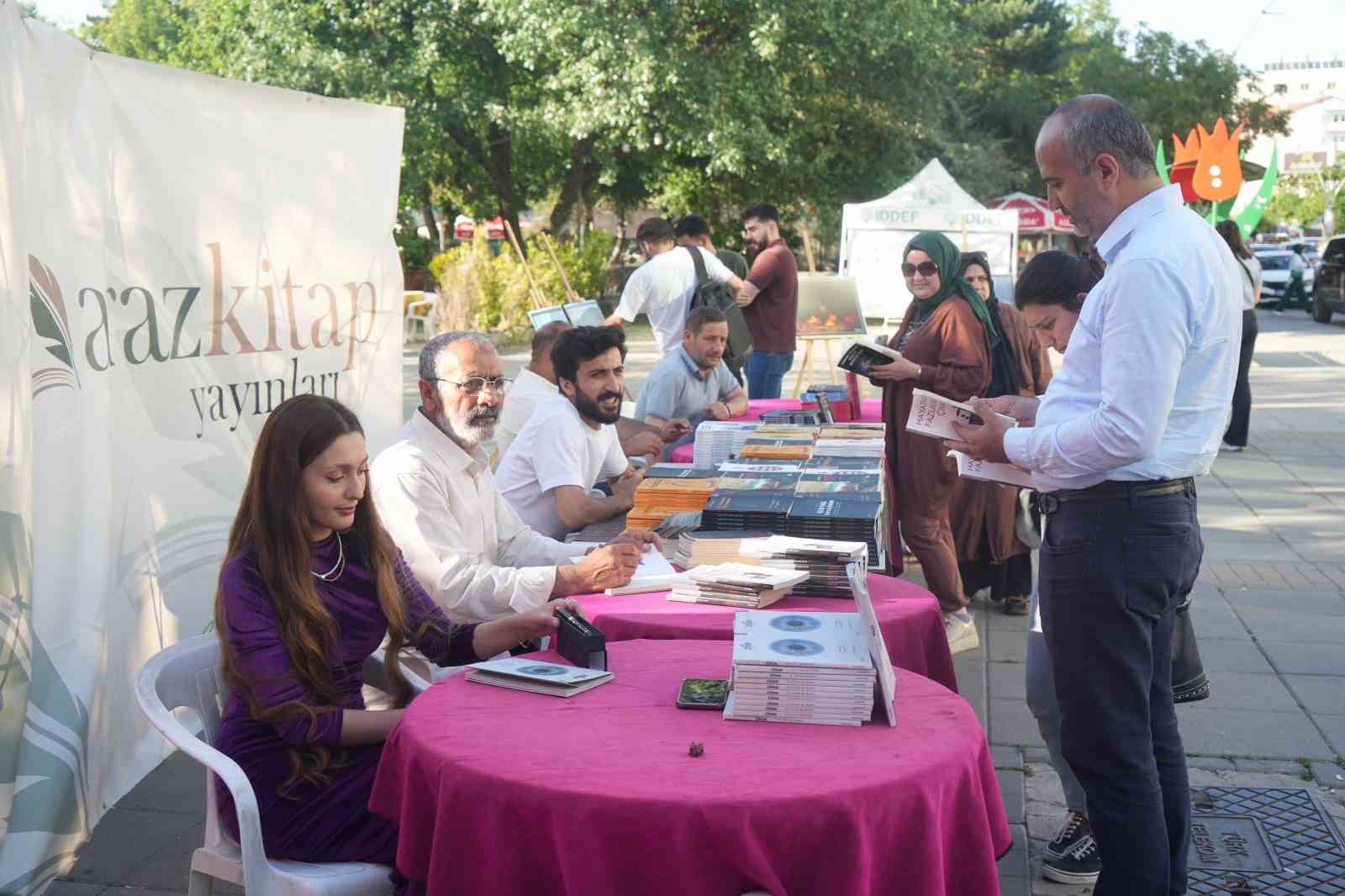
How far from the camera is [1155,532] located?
281cm

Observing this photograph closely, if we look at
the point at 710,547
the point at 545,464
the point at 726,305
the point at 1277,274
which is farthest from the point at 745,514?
the point at 1277,274

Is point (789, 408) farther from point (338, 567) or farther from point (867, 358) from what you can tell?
point (338, 567)

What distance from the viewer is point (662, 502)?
14.4 feet

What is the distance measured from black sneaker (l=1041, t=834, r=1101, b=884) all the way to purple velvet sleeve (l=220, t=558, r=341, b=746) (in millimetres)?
2114

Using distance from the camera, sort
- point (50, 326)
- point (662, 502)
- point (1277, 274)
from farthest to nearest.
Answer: point (1277, 274), point (662, 502), point (50, 326)

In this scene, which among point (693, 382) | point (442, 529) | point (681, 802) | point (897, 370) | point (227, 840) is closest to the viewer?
point (681, 802)

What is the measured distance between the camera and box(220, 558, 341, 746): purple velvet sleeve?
9.24 ft

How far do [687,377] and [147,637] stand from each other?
3.67 metres

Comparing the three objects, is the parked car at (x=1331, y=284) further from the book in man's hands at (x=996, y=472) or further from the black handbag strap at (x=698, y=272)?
the book in man's hands at (x=996, y=472)

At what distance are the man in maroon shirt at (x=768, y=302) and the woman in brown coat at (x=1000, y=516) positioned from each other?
9.19 feet

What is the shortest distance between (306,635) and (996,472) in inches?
69.2

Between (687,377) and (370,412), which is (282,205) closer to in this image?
(370,412)

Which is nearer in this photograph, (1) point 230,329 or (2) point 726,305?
(1) point 230,329

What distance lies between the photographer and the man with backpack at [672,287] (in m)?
8.88
